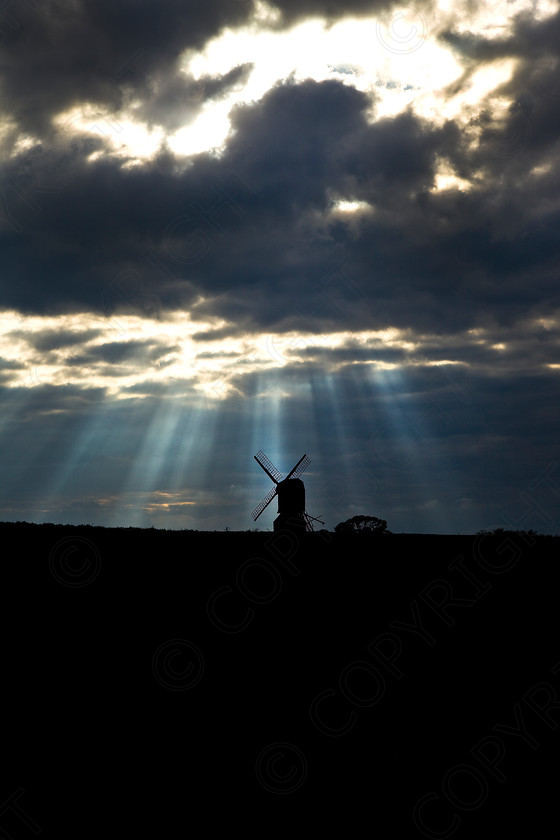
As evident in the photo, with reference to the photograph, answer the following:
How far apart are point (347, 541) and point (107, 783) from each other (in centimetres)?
2219

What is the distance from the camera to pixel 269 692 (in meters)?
19.0

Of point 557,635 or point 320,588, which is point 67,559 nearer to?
point 320,588

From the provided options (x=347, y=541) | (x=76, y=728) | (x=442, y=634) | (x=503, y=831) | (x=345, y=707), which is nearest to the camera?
(x=503, y=831)

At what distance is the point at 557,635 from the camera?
24141 mm

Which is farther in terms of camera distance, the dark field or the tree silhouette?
the tree silhouette

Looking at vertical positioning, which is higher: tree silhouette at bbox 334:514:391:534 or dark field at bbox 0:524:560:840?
tree silhouette at bbox 334:514:391:534

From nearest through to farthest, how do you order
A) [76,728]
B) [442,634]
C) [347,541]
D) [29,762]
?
1. [29,762]
2. [76,728]
3. [442,634]
4. [347,541]

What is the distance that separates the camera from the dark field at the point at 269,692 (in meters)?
14.6

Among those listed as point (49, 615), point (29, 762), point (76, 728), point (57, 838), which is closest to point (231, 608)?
point (49, 615)

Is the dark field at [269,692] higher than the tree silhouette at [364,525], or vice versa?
the tree silhouette at [364,525]

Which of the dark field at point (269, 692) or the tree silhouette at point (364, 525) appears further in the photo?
the tree silhouette at point (364, 525)

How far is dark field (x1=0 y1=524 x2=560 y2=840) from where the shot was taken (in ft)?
47.8

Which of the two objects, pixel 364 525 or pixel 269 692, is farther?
pixel 364 525

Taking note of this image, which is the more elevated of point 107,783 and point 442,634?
point 442,634
